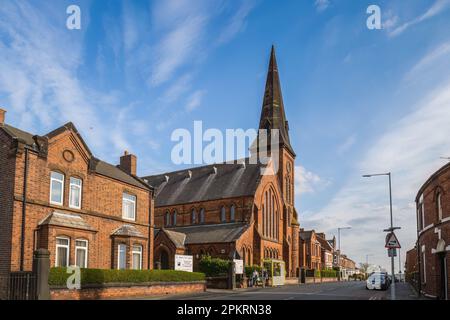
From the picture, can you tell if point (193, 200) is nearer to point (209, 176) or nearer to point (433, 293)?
point (209, 176)

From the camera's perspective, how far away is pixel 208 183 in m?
59.5

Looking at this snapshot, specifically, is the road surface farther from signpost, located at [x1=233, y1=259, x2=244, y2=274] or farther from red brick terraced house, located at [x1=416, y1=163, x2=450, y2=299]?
signpost, located at [x1=233, y1=259, x2=244, y2=274]

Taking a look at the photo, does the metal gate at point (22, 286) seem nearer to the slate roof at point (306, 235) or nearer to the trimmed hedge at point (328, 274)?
the trimmed hedge at point (328, 274)

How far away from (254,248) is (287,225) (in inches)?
435

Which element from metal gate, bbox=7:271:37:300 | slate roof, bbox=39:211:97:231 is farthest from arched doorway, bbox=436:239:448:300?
metal gate, bbox=7:271:37:300

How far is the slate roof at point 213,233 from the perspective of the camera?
159 ft

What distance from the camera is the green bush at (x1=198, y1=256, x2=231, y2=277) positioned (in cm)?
4109

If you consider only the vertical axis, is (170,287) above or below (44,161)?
below

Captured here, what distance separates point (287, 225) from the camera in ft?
199

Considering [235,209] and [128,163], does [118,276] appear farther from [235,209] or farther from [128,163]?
[235,209]

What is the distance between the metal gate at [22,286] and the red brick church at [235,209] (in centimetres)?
2393

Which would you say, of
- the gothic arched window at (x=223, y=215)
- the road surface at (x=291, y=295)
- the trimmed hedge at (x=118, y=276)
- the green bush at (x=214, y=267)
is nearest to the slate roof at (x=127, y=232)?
the trimmed hedge at (x=118, y=276)

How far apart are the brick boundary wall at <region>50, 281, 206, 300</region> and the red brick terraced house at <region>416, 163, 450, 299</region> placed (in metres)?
16.2
